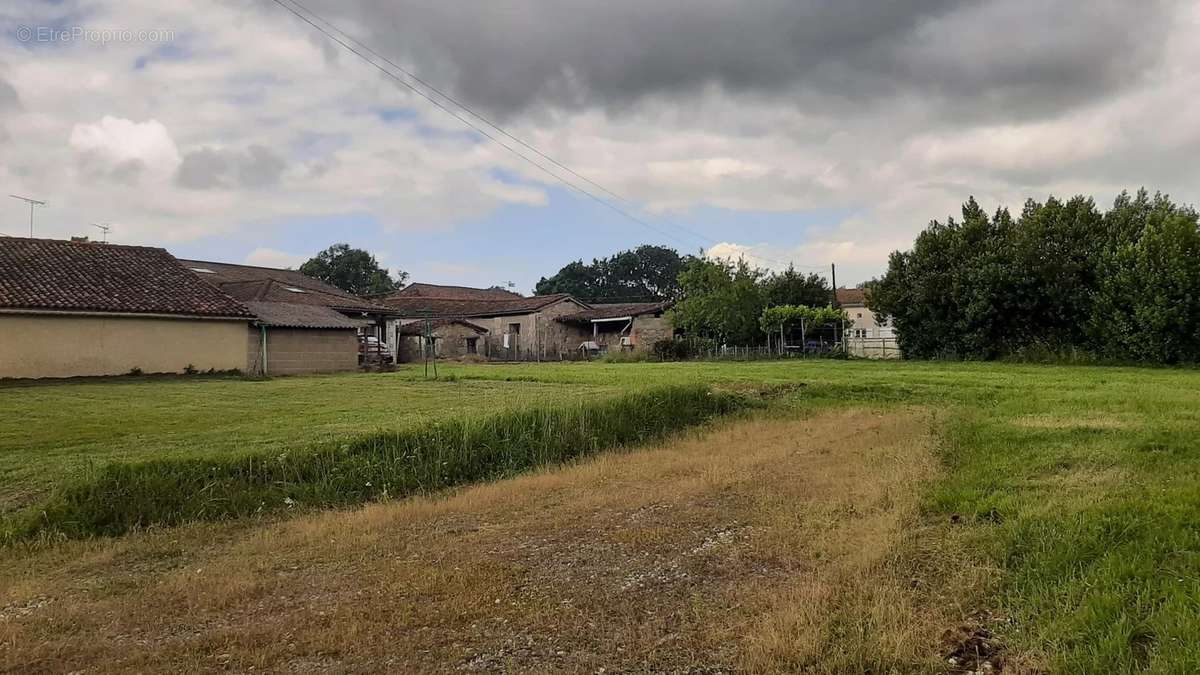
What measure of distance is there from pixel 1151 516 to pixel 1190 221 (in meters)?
22.3

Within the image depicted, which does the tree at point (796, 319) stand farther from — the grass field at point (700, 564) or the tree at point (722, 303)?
the grass field at point (700, 564)

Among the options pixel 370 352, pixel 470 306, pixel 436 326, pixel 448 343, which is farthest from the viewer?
pixel 470 306

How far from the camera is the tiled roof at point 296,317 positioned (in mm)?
23641

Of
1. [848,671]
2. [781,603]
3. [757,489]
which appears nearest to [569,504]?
[757,489]

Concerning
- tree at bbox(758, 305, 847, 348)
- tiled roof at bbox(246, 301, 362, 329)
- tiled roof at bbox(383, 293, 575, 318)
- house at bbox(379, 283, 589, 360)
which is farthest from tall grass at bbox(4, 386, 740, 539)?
tiled roof at bbox(383, 293, 575, 318)

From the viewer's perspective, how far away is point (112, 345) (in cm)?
2019

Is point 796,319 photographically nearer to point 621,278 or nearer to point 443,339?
point 443,339

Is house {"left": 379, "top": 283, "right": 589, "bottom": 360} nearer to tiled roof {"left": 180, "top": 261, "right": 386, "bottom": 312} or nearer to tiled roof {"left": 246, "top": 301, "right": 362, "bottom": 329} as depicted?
tiled roof {"left": 180, "top": 261, "right": 386, "bottom": 312}

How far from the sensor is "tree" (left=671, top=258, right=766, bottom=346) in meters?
34.9

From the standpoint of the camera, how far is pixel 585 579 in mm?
4672

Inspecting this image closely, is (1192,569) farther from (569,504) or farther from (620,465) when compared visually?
(620,465)

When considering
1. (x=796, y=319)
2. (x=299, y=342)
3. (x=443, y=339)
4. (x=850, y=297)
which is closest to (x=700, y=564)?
(x=299, y=342)

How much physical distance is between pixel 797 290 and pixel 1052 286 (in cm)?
1750

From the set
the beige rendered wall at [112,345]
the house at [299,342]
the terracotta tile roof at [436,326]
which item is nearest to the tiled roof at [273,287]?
the terracotta tile roof at [436,326]
